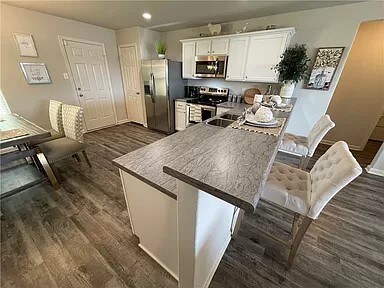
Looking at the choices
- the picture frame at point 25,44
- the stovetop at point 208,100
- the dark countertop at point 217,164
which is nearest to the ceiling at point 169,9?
the picture frame at point 25,44

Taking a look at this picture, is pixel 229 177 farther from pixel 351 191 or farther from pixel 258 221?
pixel 351 191

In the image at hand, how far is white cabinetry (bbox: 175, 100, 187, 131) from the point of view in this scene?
382 centimetres

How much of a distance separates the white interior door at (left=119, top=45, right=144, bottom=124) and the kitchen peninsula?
11.6 feet

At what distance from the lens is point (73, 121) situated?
2322 mm

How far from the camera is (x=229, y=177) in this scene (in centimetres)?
61

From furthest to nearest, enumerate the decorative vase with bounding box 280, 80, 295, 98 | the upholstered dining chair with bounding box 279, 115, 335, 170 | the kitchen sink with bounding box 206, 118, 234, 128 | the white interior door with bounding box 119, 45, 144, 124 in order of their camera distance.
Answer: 1. the white interior door with bounding box 119, 45, 144, 124
2. the decorative vase with bounding box 280, 80, 295, 98
3. the kitchen sink with bounding box 206, 118, 234, 128
4. the upholstered dining chair with bounding box 279, 115, 335, 170

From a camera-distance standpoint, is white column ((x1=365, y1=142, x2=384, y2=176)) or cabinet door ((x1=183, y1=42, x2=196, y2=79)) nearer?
white column ((x1=365, y1=142, x2=384, y2=176))

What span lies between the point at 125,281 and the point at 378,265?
6.93ft

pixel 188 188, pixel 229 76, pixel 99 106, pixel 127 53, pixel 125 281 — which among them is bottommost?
pixel 125 281

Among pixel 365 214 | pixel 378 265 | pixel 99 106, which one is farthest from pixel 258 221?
pixel 99 106

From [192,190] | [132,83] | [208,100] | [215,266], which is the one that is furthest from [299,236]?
[132,83]

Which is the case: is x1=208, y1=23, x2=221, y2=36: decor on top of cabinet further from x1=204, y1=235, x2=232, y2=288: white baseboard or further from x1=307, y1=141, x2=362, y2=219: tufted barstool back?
x1=204, y1=235, x2=232, y2=288: white baseboard

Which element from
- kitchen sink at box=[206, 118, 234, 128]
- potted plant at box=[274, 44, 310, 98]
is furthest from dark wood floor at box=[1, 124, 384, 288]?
potted plant at box=[274, 44, 310, 98]

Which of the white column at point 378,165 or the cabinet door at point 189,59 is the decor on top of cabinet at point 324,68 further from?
the cabinet door at point 189,59
